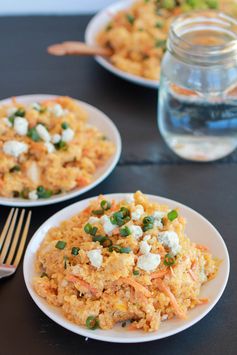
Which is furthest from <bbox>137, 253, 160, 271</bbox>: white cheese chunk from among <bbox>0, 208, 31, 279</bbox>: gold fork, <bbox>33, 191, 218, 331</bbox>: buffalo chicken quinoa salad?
<bbox>0, 208, 31, 279</bbox>: gold fork

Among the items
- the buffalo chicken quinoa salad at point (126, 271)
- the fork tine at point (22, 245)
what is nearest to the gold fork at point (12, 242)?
the fork tine at point (22, 245)

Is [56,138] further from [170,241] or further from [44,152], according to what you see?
[170,241]

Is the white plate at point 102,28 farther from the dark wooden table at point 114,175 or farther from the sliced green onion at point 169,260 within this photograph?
the sliced green onion at point 169,260

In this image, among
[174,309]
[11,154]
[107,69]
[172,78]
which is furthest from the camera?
[107,69]

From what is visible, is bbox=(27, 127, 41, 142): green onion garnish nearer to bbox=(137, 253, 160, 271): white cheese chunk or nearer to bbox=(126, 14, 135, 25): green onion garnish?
bbox=(137, 253, 160, 271): white cheese chunk

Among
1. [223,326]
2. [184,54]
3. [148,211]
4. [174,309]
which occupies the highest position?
[184,54]

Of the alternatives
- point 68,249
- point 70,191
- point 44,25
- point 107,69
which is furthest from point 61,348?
point 44,25

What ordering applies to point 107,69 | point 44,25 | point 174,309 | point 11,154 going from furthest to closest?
point 44,25 < point 107,69 < point 11,154 < point 174,309

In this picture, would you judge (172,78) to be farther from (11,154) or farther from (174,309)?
(174,309)
